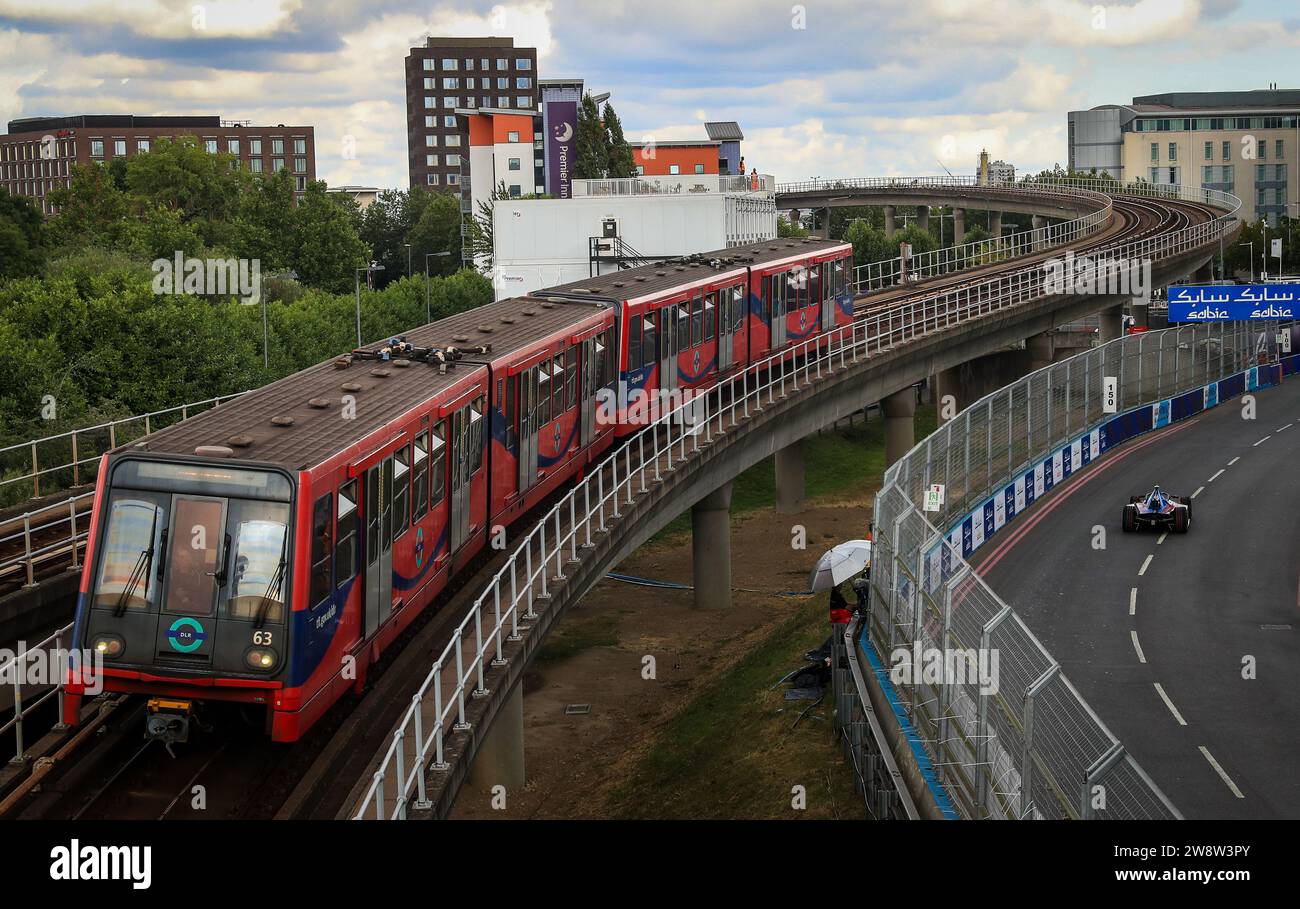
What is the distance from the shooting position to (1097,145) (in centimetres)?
14975

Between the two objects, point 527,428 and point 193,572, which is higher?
point 527,428

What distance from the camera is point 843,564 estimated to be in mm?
31125

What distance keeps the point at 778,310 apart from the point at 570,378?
1420 cm

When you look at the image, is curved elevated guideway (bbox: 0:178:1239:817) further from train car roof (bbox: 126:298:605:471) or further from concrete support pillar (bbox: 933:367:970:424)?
concrete support pillar (bbox: 933:367:970:424)

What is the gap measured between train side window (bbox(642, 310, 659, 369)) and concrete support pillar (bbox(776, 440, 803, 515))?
22.8 m

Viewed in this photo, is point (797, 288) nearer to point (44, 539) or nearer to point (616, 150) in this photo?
point (44, 539)

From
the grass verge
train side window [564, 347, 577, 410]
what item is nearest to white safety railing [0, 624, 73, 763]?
the grass verge

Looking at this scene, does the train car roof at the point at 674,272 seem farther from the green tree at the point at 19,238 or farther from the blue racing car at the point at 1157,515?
the green tree at the point at 19,238

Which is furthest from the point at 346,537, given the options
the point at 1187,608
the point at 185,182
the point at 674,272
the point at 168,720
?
the point at 185,182

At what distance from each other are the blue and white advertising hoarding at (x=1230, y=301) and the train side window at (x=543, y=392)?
35.4 m

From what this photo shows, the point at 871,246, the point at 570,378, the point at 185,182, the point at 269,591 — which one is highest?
the point at 185,182
